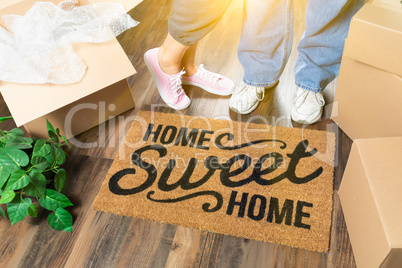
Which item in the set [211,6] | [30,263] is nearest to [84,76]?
[211,6]

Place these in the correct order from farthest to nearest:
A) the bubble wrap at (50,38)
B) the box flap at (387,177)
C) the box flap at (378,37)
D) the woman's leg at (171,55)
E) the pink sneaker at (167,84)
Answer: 1. the pink sneaker at (167,84)
2. the woman's leg at (171,55)
3. the bubble wrap at (50,38)
4. the box flap at (378,37)
5. the box flap at (387,177)

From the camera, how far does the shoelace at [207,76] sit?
1296mm

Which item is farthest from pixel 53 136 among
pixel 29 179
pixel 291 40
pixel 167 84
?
pixel 291 40

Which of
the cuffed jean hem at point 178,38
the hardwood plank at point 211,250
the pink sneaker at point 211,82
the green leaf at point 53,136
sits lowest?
the hardwood plank at point 211,250

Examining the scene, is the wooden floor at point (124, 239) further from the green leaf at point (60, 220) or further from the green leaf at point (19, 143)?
the green leaf at point (19, 143)

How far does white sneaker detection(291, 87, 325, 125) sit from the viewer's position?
1.15 m

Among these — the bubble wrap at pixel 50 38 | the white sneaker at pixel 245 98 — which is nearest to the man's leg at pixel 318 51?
the white sneaker at pixel 245 98

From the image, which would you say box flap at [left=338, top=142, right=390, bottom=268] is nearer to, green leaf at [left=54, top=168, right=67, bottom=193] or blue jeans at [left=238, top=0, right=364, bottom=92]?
blue jeans at [left=238, top=0, right=364, bottom=92]

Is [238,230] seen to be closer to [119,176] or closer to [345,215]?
[345,215]

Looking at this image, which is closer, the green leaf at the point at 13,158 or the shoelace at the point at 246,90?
the green leaf at the point at 13,158

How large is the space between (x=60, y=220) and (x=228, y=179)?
51cm

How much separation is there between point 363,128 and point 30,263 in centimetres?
105

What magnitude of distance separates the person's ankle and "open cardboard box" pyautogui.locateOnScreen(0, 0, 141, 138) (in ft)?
0.49

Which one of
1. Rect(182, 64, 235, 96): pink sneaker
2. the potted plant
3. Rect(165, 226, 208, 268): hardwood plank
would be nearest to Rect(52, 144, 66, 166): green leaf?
the potted plant
